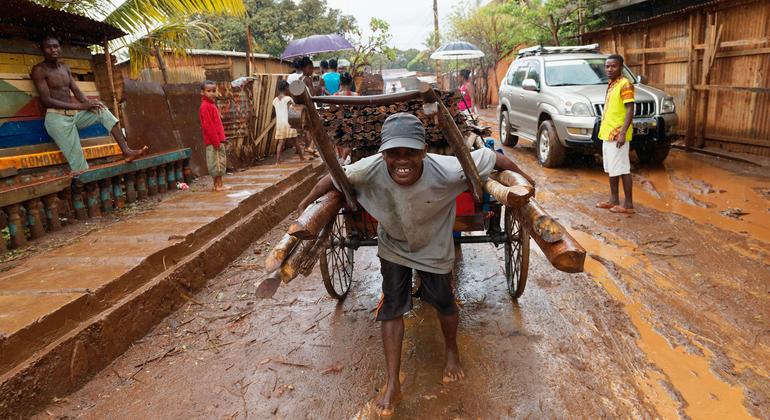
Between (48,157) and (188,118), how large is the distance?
9.02 ft

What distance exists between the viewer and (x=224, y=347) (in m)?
3.66

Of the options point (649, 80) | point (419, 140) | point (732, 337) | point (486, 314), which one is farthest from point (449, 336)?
point (649, 80)

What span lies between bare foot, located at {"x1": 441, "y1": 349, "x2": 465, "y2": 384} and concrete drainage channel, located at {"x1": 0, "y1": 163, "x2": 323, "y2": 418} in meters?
2.46

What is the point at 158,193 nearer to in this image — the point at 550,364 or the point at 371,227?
the point at 371,227

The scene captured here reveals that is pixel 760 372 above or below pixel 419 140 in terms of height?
below

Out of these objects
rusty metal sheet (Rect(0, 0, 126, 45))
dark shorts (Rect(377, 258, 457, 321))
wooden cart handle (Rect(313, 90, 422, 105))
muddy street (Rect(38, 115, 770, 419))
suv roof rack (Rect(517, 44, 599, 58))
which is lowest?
muddy street (Rect(38, 115, 770, 419))

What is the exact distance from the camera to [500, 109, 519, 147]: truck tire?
38.1 feet

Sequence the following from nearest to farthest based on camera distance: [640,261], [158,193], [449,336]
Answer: [449,336]
[640,261]
[158,193]

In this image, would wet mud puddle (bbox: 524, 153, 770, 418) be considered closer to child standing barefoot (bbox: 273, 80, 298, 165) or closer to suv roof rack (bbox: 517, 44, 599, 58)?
suv roof rack (bbox: 517, 44, 599, 58)

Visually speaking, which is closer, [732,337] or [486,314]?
[732,337]

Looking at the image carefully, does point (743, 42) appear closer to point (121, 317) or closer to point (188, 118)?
point (188, 118)

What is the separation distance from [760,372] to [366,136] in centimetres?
326

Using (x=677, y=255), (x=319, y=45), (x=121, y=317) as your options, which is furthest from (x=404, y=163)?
(x=319, y=45)

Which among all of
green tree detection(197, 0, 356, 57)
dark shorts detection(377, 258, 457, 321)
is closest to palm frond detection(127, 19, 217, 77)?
dark shorts detection(377, 258, 457, 321)
